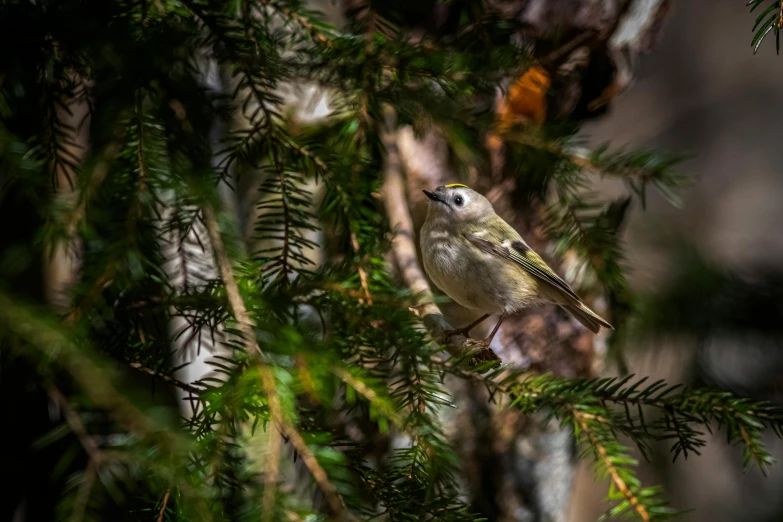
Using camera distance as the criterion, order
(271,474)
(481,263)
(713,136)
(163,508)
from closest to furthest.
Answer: (271,474) < (163,508) < (481,263) < (713,136)

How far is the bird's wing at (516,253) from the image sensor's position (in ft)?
4.58

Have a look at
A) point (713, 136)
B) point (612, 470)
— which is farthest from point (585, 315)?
point (713, 136)

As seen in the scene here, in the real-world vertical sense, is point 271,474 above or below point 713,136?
below

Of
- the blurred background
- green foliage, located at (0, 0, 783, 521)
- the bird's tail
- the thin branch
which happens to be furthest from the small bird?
the blurred background

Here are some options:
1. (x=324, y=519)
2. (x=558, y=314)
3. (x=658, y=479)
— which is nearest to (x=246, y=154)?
(x=324, y=519)

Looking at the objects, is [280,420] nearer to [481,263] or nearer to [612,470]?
[612,470]

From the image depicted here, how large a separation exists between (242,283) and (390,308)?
21 centimetres

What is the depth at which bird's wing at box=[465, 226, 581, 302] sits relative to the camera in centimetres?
140

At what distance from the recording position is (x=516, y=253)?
1.44 meters

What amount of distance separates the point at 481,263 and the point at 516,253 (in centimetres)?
13

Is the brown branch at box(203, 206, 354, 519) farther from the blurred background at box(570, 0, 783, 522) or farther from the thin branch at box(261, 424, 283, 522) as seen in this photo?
the blurred background at box(570, 0, 783, 522)

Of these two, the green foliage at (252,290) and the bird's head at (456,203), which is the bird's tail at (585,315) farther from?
the bird's head at (456,203)

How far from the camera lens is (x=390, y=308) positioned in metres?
0.90

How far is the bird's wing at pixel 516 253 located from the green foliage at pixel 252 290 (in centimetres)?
11
